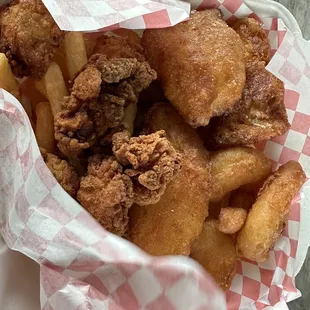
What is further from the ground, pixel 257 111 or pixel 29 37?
pixel 29 37

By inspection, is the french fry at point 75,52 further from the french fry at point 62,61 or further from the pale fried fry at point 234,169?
the pale fried fry at point 234,169

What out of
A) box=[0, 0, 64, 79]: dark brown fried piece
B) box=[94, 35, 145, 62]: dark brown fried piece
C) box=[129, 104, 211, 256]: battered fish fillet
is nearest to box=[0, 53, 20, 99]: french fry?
box=[0, 0, 64, 79]: dark brown fried piece

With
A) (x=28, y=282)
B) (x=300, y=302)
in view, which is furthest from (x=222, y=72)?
(x=300, y=302)

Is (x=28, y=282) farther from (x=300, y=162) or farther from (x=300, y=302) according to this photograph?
(x=300, y=302)

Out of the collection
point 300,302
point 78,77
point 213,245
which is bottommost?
point 300,302

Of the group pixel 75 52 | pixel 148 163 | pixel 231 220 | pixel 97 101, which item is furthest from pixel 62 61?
pixel 231 220

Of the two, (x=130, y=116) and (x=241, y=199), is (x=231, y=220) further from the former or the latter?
(x=130, y=116)
